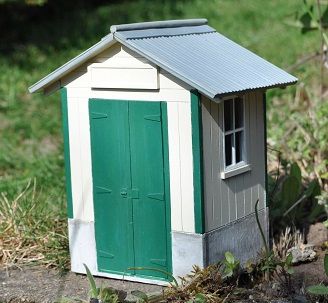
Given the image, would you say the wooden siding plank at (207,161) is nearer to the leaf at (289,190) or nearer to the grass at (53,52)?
the leaf at (289,190)

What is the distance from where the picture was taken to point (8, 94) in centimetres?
1134

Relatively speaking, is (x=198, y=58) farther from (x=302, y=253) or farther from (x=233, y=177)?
(x=302, y=253)

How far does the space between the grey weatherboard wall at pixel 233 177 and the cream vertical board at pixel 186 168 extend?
9cm

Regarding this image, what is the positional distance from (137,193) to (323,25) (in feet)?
11.1

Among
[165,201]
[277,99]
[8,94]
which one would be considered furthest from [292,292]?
[8,94]

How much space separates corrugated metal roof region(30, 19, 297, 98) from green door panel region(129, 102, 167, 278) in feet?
1.08

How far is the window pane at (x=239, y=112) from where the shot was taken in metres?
6.00

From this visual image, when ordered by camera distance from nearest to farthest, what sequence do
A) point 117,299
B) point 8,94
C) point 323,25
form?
1. point 117,299
2. point 323,25
3. point 8,94

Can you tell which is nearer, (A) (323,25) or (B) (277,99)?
(A) (323,25)

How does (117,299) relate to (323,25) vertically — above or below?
below

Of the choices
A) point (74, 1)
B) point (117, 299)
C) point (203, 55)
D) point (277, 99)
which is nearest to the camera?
point (117, 299)

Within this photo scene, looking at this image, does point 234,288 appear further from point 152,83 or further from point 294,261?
point 152,83

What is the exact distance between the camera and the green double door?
5.76 m

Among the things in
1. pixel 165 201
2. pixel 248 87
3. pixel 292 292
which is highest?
pixel 248 87
